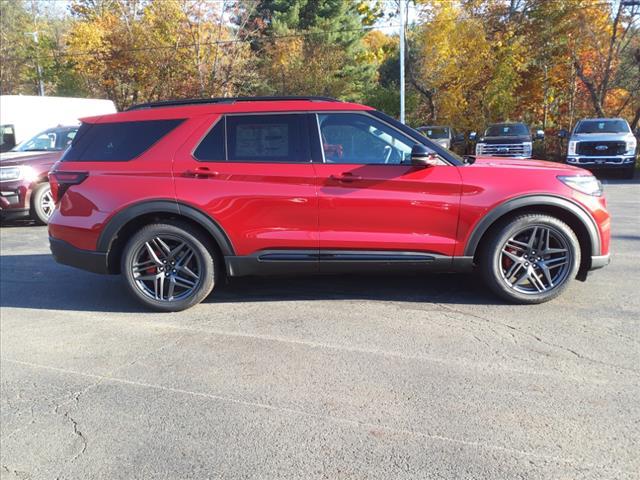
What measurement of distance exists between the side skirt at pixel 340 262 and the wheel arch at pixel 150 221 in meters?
0.22

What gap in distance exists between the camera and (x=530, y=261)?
452 cm

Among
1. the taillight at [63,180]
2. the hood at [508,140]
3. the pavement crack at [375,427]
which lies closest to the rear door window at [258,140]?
the taillight at [63,180]

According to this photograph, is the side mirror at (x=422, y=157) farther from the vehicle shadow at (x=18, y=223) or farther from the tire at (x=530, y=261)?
the vehicle shadow at (x=18, y=223)

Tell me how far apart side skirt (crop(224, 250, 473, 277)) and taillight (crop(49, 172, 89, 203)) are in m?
1.55

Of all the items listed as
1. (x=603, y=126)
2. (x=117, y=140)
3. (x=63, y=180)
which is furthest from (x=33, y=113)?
(x=603, y=126)

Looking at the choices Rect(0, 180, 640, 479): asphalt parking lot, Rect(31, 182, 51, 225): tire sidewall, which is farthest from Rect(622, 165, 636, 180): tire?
Rect(31, 182, 51, 225): tire sidewall

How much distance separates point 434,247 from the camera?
4461 millimetres

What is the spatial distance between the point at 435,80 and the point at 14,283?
911 inches

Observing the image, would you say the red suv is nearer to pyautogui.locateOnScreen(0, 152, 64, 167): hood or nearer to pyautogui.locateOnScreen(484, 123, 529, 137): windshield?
pyautogui.locateOnScreen(0, 152, 64, 167): hood

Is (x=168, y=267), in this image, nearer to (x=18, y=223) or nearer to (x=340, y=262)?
(x=340, y=262)

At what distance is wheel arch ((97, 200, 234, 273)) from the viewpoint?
4570 mm

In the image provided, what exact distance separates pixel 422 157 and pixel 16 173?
820 cm

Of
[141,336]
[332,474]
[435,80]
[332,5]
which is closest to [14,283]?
[141,336]

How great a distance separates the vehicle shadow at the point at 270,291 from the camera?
4.97 m
